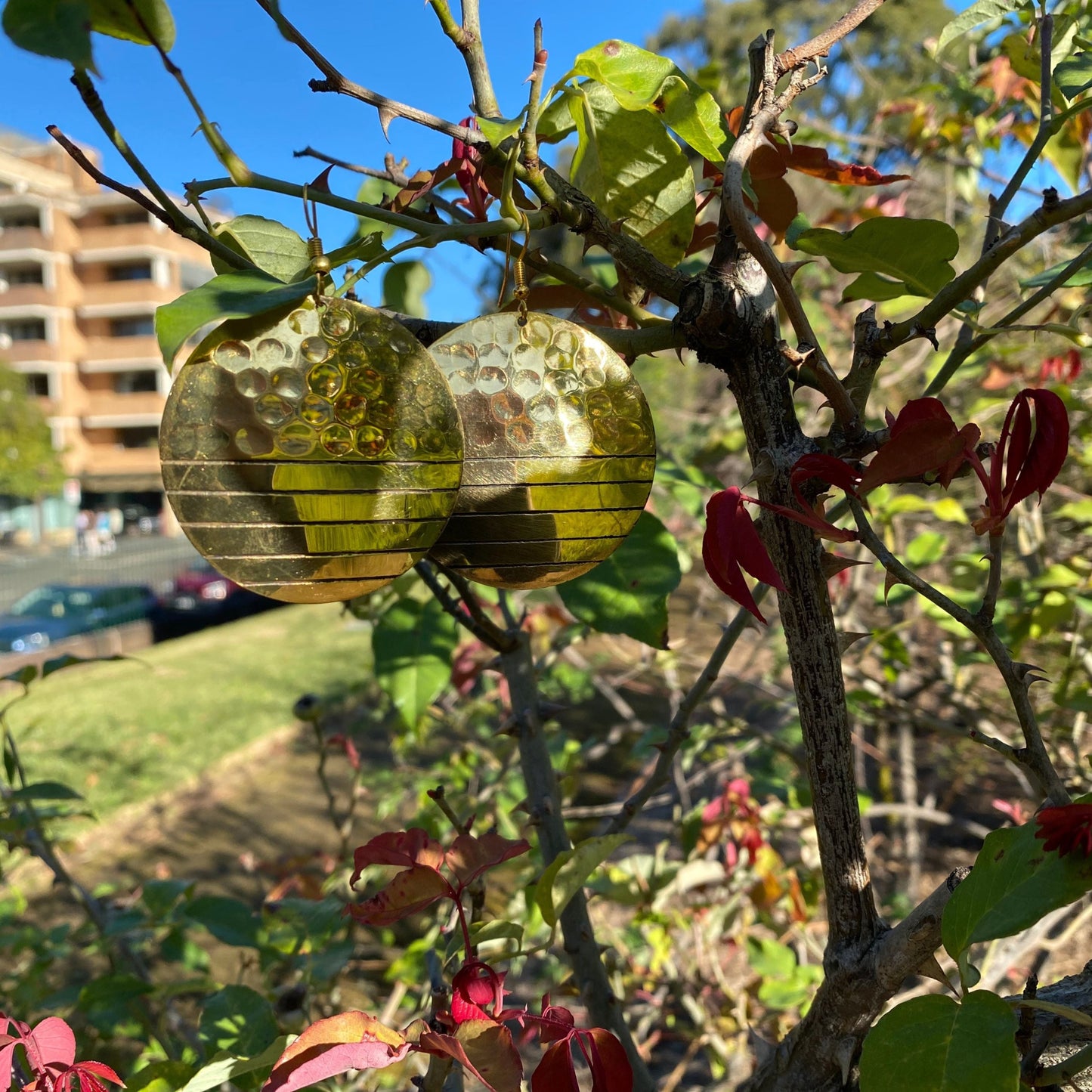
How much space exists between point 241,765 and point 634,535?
4.70 meters

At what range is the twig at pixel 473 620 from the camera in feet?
2.13

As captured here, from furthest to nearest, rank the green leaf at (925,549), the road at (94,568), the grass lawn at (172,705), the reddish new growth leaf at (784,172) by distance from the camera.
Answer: the road at (94,568) → the grass lawn at (172,705) → the green leaf at (925,549) → the reddish new growth leaf at (784,172)

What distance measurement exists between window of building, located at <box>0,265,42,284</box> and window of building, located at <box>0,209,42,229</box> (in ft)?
2.92

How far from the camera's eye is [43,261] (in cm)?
1839

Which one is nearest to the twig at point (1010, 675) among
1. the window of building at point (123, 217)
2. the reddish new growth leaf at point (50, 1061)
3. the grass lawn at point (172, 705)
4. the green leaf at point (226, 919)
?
the reddish new growth leaf at point (50, 1061)

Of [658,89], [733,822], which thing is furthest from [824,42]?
[733,822]

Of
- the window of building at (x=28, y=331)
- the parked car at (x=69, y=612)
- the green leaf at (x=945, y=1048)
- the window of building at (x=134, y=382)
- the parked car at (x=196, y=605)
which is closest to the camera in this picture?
the green leaf at (x=945, y=1048)

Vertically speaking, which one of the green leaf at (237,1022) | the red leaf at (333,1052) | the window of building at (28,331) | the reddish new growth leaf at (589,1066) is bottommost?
the green leaf at (237,1022)

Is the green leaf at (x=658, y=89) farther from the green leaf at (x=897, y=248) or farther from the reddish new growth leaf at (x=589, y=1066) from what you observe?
the reddish new growth leaf at (x=589, y=1066)

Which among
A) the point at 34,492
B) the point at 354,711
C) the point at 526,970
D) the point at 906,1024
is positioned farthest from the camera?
the point at 34,492

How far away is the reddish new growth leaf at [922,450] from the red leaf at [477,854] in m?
0.27

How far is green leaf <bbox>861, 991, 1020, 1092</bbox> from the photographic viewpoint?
0.29 m

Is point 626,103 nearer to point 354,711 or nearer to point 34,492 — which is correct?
point 354,711

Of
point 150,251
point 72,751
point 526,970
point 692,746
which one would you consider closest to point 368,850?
point 692,746
